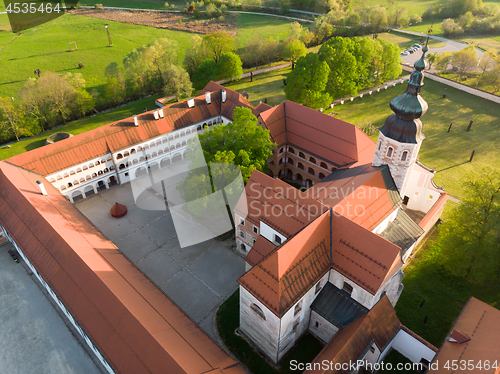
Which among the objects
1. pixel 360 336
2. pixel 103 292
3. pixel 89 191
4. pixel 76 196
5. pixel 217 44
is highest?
pixel 217 44

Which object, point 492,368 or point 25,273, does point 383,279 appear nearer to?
point 492,368

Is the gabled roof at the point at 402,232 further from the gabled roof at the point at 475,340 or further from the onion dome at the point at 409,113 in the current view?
the onion dome at the point at 409,113

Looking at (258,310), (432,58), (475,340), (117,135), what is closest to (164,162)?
(117,135)

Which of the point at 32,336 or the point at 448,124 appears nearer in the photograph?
the point at 32,336

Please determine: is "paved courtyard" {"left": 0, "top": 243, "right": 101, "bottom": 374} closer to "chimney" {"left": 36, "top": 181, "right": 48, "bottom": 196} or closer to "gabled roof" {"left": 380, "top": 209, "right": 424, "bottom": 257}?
"chimney" {"left": 36, "top": 181, "right": 48, "bottom": 196}

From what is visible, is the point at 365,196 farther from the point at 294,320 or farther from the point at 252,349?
the point at 252,349

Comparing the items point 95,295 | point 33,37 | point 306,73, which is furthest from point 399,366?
point 33,37
